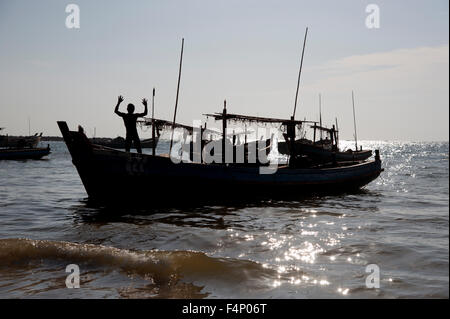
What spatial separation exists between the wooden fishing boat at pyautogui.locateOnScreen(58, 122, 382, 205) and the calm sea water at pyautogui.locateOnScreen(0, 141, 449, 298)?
31.7 inches

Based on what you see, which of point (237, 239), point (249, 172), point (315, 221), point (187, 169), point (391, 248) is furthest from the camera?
point (249, 172)

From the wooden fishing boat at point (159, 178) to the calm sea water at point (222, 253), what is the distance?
805 millimetres

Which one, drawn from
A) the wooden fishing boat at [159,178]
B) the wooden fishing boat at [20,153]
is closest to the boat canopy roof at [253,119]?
the wooden fishing boat at [159,178]

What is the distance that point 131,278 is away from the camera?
236 inches

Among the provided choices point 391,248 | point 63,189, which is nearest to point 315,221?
point 391,248

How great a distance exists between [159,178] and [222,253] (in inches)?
232

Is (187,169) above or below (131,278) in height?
above

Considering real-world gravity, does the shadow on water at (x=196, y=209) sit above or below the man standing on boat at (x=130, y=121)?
below

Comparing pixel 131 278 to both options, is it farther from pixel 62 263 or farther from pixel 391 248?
pixel 391 248

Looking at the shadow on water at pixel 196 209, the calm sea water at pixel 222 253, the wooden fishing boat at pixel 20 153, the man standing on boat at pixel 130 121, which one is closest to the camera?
the calm sea water at pixel 222 253

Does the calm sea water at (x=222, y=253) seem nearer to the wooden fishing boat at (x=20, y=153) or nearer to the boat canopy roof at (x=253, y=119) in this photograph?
the boat canopy roof at (x=253, y=119)

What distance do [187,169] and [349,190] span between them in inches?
396

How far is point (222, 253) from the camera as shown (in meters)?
7.39

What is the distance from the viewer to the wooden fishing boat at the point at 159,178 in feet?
39.5
